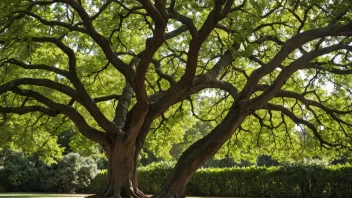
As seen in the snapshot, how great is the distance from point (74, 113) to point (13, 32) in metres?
3.18

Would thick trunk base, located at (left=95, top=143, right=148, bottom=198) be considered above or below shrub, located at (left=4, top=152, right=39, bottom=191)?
below

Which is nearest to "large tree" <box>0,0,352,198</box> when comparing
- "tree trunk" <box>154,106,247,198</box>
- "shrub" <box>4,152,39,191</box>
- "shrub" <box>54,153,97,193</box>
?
"tree trunk" <box>154,106,247,198</box>

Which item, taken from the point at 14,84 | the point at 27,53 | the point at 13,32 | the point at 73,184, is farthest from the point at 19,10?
the point at 73,184

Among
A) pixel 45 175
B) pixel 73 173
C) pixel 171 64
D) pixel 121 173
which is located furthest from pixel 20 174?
pixel 121 173

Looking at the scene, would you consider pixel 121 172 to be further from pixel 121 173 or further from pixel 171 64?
pixel 171 64

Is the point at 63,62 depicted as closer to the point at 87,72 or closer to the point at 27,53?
the point at 87,72

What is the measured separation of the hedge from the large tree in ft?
9.09

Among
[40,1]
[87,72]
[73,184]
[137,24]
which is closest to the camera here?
[40,1]

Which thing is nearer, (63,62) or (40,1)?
(40,1)

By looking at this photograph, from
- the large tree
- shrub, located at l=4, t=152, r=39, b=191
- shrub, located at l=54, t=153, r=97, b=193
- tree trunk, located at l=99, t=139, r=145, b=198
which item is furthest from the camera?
shrub, located at l=54, t=153, r=97, b=193

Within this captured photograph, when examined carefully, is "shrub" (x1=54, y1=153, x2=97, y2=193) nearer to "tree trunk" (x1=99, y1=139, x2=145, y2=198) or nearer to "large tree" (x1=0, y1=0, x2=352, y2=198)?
"large tree" (x1=0, y1=0, x2=352, y2=198)

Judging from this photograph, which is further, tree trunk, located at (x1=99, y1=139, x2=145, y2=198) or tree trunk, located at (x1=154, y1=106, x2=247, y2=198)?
tree trunk, located at (x1=99, y1=139, x2=145, y2=198)

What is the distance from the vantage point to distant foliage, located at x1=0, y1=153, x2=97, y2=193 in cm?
3447

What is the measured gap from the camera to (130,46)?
16.8 metres
